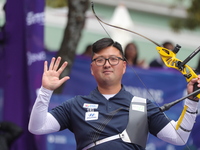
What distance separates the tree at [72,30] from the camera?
800 cm

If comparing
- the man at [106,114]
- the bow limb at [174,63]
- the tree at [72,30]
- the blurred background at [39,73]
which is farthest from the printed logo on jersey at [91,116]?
the tree at [72,30]

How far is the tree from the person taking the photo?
8000mm

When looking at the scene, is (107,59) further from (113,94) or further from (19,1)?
(19,1)

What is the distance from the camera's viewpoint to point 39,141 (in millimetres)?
7379

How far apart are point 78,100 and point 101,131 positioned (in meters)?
0.39

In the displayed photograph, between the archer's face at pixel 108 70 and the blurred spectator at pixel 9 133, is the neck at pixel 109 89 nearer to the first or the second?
the archer's face at pixel 108 70

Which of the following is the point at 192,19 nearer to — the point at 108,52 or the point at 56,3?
the point at 56,3

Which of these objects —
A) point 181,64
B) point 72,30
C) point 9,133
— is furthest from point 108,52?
point 72,30

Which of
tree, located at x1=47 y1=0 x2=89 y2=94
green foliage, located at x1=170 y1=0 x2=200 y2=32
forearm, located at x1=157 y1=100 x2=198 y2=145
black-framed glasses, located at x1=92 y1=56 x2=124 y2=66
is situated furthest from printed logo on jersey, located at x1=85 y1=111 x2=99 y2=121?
green foliage, located at x1=170 y1=0 x2=200 y2=32

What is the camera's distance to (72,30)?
26.6ft

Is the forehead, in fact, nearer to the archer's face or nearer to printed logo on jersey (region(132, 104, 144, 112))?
the archer's face

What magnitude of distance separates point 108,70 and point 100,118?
1.31ft

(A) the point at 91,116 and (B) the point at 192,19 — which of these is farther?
(B) the point at 192,19

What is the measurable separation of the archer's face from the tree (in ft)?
10.9
